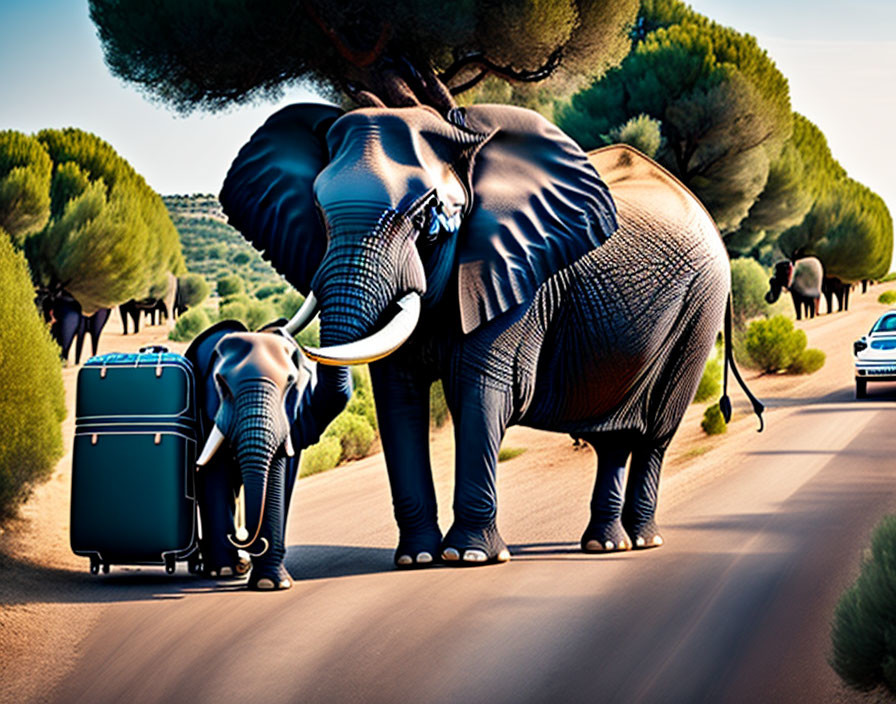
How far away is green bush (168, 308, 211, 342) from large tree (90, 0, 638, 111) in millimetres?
24674

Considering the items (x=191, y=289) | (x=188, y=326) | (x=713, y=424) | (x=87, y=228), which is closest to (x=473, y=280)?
(x=713, y=424)

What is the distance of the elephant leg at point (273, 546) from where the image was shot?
7.82 meters

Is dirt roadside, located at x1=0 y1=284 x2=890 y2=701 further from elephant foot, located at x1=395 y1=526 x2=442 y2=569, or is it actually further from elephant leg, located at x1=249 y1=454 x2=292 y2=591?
elephant foot, located at x1=395 y1=526 x2=442 y2=569

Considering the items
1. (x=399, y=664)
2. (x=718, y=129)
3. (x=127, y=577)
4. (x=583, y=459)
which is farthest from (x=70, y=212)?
(x=399, y=664)

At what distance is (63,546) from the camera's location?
32.1 ft

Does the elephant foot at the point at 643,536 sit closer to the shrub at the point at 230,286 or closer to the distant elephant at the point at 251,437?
the distant elephant at the point at 251,437

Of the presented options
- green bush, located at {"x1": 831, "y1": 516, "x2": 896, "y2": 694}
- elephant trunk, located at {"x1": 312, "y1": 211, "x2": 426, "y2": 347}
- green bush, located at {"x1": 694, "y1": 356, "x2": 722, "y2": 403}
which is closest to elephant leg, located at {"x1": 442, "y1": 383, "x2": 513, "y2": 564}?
elephant trunk, located at {"x1": 312, "y1": 211, "x2": 426, "y2": 347}

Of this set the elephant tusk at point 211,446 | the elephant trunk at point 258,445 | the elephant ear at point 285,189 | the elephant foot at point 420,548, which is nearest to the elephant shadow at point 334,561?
the elephant foot at point 420,548

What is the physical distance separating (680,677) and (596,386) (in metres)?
2.72

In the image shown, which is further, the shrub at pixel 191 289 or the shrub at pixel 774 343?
the shrub at pixel 191 289

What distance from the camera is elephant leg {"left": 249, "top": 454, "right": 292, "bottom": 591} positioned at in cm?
782

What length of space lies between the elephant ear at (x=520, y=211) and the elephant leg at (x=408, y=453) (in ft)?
2.26

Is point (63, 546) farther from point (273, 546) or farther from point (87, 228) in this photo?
point (87, 228)

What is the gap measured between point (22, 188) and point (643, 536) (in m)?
26.1
